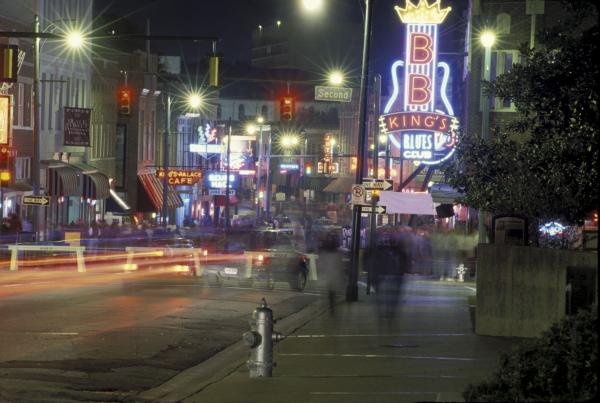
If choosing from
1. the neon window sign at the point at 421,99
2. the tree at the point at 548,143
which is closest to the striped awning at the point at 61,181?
the neon window sign at the point at 421,99

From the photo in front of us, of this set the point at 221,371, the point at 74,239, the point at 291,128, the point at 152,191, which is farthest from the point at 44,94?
the point at 291,128

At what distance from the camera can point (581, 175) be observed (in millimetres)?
13086

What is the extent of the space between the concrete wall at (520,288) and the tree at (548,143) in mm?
747

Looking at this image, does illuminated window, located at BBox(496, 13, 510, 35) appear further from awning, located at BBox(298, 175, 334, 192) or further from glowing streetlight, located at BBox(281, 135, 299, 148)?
awning, located at BBox(298, 175, 334, 192)

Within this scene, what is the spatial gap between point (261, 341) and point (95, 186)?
41.6 metres

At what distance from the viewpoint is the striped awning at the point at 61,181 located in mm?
47225

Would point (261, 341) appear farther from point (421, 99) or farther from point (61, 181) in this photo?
point (61, 181)

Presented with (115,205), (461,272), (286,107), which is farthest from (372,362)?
(115,205)

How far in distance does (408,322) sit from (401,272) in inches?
282

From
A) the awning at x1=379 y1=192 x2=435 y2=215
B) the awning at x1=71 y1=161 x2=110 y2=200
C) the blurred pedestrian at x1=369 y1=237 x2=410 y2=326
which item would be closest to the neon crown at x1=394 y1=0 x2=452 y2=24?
the awning at x1=379 y1=192 x2=435 y2=215

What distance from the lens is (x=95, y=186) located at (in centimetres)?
5200

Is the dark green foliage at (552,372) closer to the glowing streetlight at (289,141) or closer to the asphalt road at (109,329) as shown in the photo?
the asphalt road at (109,329)

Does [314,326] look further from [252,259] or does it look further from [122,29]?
[122,29]

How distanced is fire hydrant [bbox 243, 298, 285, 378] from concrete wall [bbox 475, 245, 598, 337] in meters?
5.67
